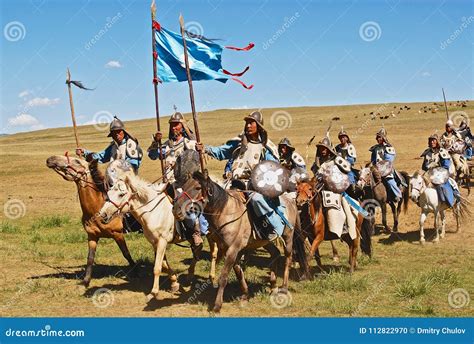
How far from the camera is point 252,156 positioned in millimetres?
9883

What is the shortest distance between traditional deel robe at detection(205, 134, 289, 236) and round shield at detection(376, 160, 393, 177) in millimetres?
7388

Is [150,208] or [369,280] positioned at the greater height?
[150,208]

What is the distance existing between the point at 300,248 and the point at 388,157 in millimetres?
7309

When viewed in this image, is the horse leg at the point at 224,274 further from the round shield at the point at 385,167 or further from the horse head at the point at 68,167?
the round shield at the point at 385,167

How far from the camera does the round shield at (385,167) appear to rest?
16.4 metres

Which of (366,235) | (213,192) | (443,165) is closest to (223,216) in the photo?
(213,192)

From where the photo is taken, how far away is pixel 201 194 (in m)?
8.30

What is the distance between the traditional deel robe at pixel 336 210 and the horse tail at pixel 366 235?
1088 millimetres

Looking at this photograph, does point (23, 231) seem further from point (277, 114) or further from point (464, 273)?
point (277, 114)

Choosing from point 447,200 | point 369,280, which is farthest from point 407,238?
point 369,280

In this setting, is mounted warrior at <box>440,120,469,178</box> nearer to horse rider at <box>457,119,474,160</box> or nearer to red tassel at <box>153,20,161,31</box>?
horse rider at <box>457,119,474,160</box>

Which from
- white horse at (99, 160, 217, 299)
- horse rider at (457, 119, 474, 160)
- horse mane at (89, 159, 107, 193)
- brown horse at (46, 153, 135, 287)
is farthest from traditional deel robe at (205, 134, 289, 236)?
horse rider at (457, 119, 474, 160)

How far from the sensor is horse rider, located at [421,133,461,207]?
589 inches

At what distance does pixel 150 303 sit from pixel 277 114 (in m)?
98.5
